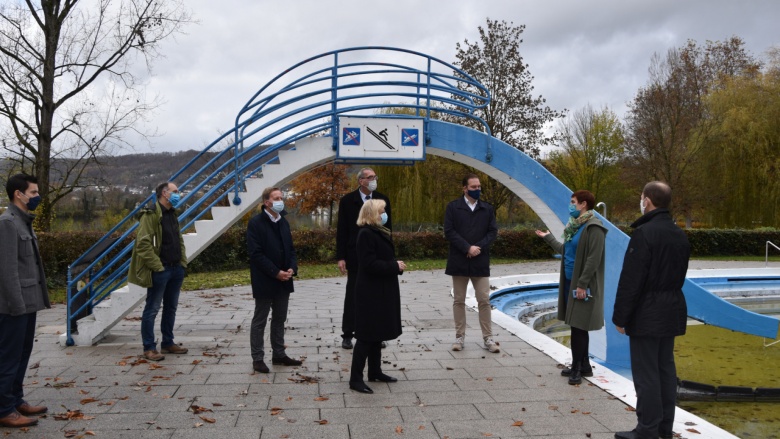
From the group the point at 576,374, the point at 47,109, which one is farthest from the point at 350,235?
the point at 47,109

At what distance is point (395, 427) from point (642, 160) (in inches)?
1277

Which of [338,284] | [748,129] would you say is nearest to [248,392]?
[338,284]

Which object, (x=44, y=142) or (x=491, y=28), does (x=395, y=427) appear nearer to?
(x=44, y=142)

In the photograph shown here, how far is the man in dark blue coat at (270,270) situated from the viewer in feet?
19.3

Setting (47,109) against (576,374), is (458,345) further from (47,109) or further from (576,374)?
(47,109)

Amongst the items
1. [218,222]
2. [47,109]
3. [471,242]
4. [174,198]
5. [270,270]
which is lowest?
[270,270]

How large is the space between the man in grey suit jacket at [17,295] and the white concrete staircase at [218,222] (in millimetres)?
2358

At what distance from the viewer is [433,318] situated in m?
9.38

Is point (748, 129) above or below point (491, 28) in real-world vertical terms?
below

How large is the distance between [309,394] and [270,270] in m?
1.32

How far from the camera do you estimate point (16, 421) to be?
439 centimetres

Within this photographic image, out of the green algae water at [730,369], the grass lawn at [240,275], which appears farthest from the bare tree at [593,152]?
the green algae water at [730,369]

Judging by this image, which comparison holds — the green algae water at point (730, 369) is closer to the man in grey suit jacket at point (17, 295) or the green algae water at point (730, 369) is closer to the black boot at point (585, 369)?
the black boot at point (585, 369)

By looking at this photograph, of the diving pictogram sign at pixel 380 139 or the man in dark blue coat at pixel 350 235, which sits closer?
the man in dark blue coat at pixel 350 235
